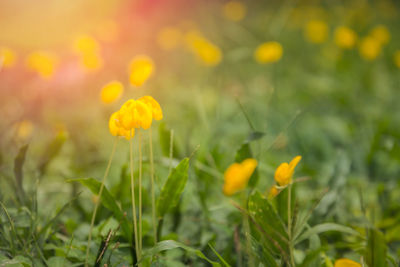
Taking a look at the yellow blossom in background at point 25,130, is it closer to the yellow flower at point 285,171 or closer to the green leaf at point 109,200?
the green leaf at point 109,200

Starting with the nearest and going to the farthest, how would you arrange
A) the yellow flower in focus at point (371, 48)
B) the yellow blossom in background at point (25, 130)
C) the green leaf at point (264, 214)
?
the green leaf at point (264, 214), the yellow blossom in background at point (25, 130), the yellow flower in focus at point (371, 48)

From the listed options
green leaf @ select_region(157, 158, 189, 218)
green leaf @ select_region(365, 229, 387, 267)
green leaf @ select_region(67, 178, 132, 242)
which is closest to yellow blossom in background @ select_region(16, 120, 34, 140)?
green leaf @ select_region(67, 178, 132, 242)

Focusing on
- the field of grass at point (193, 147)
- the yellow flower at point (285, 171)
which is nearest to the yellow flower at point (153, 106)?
the field of grass at point (193, 147)

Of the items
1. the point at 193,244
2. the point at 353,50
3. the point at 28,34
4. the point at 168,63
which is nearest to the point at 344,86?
the point at 353,50

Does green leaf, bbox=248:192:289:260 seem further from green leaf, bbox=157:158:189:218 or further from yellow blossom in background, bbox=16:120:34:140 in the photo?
yellow blossom in background, bbox=16:120:34:140

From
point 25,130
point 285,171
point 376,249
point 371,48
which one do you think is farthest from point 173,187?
point 371,48

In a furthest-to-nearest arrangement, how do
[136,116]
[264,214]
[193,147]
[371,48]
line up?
[371,48]
[193,147]
[264,214]
[136,116]

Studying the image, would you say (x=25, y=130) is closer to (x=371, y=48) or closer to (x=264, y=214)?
(x=264, y=214)
